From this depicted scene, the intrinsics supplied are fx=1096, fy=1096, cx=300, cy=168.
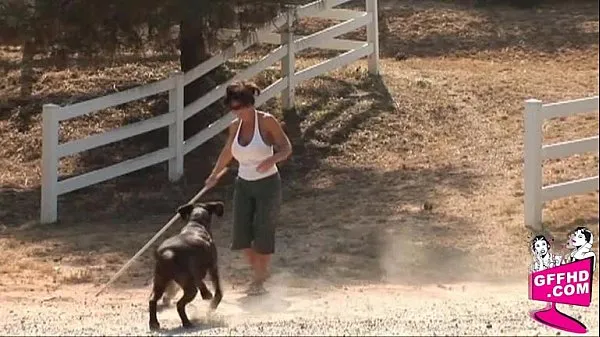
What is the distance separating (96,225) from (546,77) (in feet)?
21.3

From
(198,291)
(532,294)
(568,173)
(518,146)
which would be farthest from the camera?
(518,146)

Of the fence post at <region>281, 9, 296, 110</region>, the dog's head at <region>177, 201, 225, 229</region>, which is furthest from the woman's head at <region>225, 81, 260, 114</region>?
the fence post at <region>281, 9, 296, 110</region>

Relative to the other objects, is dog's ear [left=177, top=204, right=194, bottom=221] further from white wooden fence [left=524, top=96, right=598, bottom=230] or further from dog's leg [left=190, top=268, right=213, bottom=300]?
→ white wooden fence [left=524, top=96, right=598, bottom=230]

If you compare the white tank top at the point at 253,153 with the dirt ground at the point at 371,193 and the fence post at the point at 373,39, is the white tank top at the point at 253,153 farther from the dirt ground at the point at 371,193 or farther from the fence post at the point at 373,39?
the fence post at the point at 373,39

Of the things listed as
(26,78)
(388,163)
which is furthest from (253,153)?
(26,78)

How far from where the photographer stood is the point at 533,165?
337 inches

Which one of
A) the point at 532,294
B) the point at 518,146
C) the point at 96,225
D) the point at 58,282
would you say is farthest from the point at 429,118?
the point at 532,294

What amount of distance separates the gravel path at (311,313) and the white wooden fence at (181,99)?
246 centimetres

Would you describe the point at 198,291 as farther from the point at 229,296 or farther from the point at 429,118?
the point at 429,118

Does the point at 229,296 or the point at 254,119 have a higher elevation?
the point at 254,119

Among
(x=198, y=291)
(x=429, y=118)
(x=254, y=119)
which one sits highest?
(x=254, y=119)

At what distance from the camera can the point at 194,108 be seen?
36.0 ft

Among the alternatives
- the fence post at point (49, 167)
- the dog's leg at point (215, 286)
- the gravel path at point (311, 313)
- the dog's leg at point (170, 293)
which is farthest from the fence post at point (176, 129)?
the dog's leg at point (215, 286)

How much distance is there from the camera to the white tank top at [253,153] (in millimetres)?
6887
